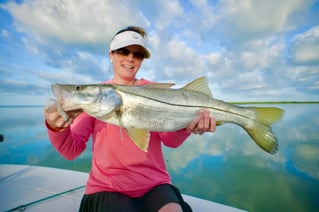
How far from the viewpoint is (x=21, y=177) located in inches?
178

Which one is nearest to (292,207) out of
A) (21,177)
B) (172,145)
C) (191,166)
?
(191,166)

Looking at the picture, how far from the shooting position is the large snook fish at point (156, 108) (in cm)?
223

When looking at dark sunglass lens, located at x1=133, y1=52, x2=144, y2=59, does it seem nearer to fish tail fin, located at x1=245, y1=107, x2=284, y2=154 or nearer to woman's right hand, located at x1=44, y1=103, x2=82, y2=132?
woman's right hand, located at x1=44, y1=103, x2=82, y2=132

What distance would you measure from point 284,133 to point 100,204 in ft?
60.9

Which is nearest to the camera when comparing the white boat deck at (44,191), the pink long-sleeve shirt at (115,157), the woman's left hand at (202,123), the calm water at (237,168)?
the pink long-sleeve shirt at (115,157)

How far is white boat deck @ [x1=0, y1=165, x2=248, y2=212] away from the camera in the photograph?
3404mm

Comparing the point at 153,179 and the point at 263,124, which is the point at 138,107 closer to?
the point at 153,179

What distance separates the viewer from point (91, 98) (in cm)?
225

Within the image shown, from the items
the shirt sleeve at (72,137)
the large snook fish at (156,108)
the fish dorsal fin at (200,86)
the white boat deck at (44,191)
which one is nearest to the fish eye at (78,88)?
the large snook fish at (156,108)

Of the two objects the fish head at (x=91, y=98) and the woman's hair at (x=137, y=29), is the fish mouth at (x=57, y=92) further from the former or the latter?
the woman's hair at (x=137, y=29)

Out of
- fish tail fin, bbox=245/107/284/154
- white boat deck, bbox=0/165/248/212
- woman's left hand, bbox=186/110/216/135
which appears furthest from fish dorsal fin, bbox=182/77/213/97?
white boat deck, bbox=0/165/248/212

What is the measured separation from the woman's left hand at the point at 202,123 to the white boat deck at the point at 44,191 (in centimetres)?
178

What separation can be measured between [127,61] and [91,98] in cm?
91

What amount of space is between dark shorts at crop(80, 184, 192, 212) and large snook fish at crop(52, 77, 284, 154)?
0.59 m
